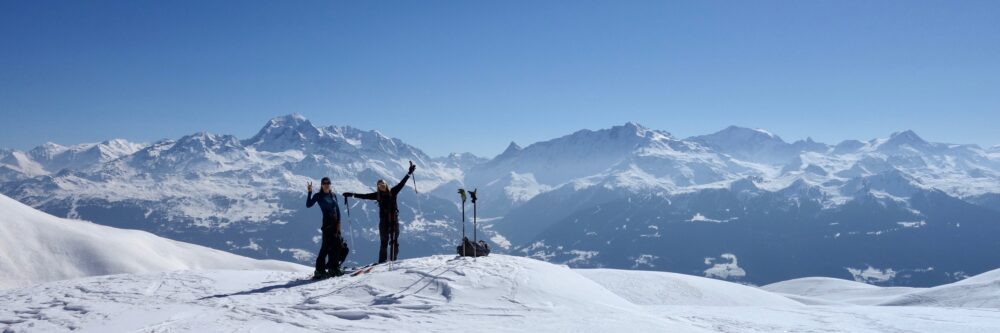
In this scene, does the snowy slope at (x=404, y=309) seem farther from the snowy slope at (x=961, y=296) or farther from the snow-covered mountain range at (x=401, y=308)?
the snowy slope at (x=961, y=296)

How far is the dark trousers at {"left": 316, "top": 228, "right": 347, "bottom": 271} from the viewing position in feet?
60.8

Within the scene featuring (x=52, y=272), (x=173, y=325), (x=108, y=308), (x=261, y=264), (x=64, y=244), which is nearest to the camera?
(x=173, y=325)

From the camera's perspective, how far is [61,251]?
200 feet

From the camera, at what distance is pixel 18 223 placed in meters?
62.1

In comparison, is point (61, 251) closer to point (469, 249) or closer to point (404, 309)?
point (469, 249)

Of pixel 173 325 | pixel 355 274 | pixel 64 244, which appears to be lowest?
pixel 173 325

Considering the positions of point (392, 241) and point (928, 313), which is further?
point (392, 241)

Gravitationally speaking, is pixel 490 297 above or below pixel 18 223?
below

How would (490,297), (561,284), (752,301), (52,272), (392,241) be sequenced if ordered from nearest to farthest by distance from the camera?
(490,297) < (561,284) < (392,241) < (752,301) < (52,272)

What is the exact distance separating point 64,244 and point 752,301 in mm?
69372

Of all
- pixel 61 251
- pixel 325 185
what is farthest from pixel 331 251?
pixel 61 251

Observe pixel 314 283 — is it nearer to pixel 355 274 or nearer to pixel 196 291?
pixel 355 274

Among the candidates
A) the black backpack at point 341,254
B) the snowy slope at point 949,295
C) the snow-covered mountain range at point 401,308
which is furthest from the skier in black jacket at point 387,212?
the snowy slope at point 949,295

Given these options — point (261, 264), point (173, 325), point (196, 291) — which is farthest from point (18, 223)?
point (173, 325)
